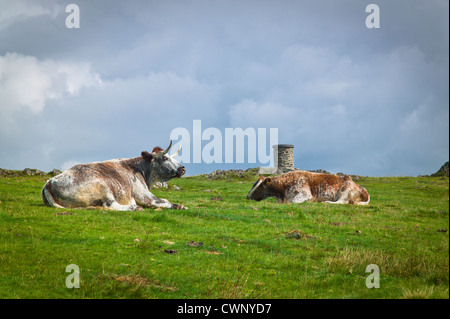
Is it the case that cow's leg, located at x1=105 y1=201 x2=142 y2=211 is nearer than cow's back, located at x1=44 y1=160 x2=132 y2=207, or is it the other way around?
cow's back, located at x1=44 y1=160 x2=132 y2=207

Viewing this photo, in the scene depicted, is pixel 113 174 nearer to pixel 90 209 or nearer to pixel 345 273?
pixel 90 209

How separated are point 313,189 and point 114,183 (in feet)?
37.1

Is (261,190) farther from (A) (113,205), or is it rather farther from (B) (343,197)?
(A) (113,205)

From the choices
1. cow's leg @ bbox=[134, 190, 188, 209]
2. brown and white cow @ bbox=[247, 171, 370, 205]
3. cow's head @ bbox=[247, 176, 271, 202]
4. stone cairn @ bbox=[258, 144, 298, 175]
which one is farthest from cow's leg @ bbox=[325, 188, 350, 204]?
stone cairn @ bbox=[258, 144, 298, 175]

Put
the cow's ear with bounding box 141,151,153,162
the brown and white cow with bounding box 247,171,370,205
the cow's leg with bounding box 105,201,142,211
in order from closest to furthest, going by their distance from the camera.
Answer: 1. the cow's leg with bounding box 105,201,142,211
2. the cow's ear with bounding box 141,151,153,162
3. the brown and white cow with bounding box 247,171,370,205

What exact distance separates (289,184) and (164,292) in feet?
54.0

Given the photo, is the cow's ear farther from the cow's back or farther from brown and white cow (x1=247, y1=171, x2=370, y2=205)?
brown and white cow (x1=247, y1=171, x2=370, y2=205)

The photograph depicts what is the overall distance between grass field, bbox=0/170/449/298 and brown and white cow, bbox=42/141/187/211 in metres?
0.97

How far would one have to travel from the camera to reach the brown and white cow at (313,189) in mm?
22391

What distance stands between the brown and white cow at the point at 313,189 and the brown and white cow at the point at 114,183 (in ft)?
21.2

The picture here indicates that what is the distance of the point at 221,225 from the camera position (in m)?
14.0

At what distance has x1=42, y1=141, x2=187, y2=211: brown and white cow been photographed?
15.2 m

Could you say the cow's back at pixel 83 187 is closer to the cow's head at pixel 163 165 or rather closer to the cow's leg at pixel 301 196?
the cow's head at pixel 163 165
